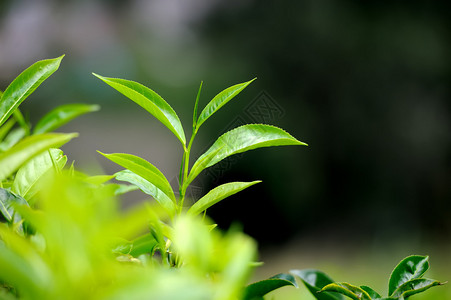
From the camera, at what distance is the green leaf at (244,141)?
0.34m

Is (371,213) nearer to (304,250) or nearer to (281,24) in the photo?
(304,250)

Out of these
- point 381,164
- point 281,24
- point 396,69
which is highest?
point 281,24

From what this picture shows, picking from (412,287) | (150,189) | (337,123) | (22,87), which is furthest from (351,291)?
(337,123)

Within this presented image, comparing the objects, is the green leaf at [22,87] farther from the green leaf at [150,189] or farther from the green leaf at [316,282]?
the green leaf at [316,282]

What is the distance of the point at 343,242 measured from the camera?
434 centimetres

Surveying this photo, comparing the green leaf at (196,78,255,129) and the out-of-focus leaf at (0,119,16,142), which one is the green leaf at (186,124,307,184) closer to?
the green leaf at (196,78,255,129)

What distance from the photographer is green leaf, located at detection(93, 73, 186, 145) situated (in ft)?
1.07

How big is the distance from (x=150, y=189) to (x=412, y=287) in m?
0.23

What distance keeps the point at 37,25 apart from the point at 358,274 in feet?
14.0

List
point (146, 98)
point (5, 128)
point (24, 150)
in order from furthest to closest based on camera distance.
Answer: point (5, 128) < point (146, 98) < point (24, 150)

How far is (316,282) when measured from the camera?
403 millimetres

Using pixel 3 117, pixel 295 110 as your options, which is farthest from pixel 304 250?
pixel 3 117

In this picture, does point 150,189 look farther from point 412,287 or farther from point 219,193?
point 412,287

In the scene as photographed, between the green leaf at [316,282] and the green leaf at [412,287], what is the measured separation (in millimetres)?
52
